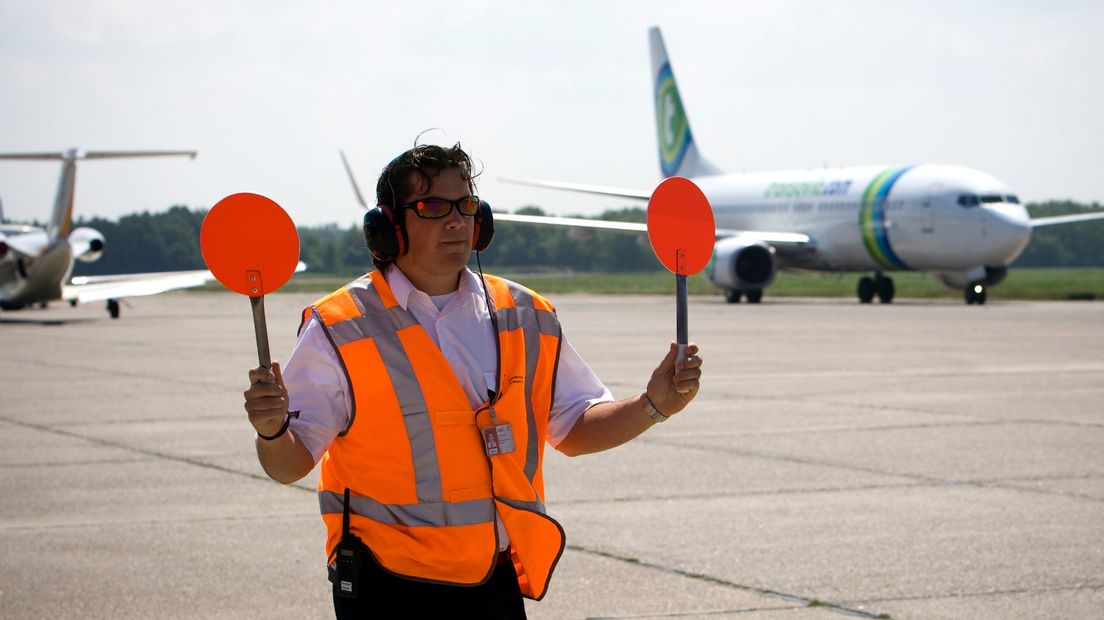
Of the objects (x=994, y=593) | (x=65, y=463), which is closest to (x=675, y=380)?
(x=994, y=593)

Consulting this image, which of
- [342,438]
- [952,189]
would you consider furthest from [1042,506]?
[952,189]

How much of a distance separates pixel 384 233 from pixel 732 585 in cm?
293

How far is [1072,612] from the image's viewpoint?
5441 millimetres

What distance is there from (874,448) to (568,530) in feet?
11.3

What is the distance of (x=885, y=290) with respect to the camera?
38.5 metres

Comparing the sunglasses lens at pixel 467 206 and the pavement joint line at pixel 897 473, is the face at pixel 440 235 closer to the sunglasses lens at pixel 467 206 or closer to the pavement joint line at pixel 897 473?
the sunglasses lens at pixel 467 206

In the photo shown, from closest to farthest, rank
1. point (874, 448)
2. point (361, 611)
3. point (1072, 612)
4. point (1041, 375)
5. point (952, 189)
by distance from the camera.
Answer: point (361, 611)
point (1072, 612)
point (874, 448)
point (1041, 375)
point (952, 189)

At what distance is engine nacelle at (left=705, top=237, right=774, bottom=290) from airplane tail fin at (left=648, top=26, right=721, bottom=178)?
11.4 m

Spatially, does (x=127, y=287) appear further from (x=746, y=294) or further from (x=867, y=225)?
(x=867, y=225)

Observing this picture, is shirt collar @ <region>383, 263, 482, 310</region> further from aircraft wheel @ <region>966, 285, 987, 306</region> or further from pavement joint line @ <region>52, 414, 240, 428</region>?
aircraft wheel @ <region>966, 285, 987, 306</region>

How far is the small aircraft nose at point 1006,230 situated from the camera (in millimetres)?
33688

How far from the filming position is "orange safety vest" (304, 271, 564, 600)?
→ 3395 millimetres

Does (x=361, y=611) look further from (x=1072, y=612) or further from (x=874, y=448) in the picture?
(x=874, y=448)

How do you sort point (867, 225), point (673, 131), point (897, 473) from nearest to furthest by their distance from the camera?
point (897, 473) < point (867, 225) < point (673, 131)
